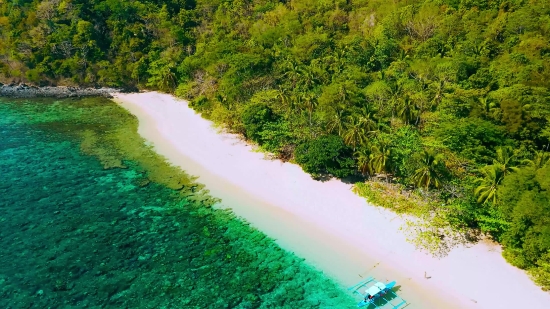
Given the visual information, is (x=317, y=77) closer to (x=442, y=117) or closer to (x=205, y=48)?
(x=442, y=117)

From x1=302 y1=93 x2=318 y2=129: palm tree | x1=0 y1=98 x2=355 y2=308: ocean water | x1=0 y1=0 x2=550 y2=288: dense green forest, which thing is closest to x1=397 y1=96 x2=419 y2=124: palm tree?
x1=0 y1=0 x2=550 y2=288: dense green forest

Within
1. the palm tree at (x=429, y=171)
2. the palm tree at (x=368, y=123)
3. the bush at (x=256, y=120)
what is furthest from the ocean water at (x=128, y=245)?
the palm tree at (x=368, y=123)

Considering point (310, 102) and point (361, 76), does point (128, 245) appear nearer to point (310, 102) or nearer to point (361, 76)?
point (310, 102)

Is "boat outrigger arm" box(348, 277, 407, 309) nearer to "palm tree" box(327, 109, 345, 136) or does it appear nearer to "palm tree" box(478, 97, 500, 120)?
"palm tree" box(327, 109, 345, 136)

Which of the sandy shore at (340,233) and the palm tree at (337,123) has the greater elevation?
the palm tree at (337,123)

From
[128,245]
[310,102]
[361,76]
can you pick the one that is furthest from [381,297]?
[361,76]

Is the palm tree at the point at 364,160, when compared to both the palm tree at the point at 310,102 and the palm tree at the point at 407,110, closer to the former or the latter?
the palm tree at the point at 407,110
